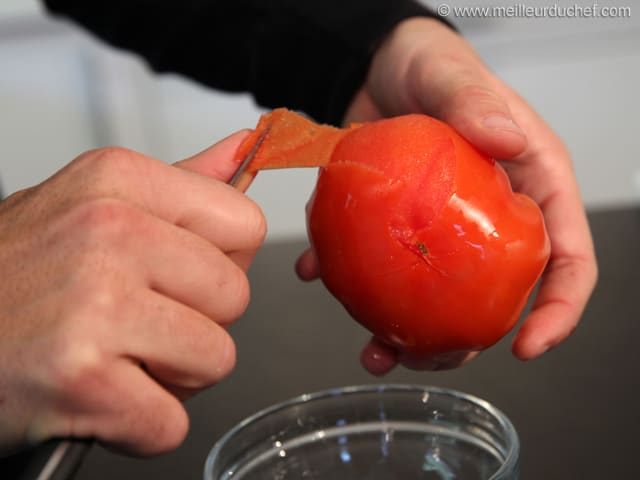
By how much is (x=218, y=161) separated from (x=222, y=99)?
2.16 metres

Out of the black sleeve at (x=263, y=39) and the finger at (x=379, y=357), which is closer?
the finger at (x=379, y=357)

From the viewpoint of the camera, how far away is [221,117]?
278 centimetres

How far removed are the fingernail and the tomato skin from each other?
34 mm

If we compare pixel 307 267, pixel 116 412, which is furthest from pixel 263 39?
pixel 116 412

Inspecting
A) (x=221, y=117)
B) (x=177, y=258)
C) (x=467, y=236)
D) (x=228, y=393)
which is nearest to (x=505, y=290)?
(x=467, y=236)

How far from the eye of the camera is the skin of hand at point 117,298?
48 cm

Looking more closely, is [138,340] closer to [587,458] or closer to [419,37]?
[587,458]

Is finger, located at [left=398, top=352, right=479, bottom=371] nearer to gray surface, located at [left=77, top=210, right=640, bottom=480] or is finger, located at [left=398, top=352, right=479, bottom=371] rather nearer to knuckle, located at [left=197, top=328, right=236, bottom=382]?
gray surface, located at [left=77, top=210, right=640, bottom=480]

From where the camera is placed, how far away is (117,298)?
1.60 ft

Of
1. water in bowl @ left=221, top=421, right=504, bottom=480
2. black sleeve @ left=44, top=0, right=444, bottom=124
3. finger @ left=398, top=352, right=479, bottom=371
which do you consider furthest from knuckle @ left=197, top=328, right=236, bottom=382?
black sleeve @ left=44, top=0, right=444, bottom=124

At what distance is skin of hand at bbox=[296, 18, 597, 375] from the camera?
0.70 meters

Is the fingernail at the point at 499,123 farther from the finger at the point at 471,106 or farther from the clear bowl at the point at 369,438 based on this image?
the clear bowl at the point at 369,438

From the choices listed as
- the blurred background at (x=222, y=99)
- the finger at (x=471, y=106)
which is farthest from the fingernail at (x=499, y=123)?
the blurred background at (x=222, y=99)

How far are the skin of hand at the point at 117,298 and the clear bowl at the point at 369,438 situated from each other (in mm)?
109
